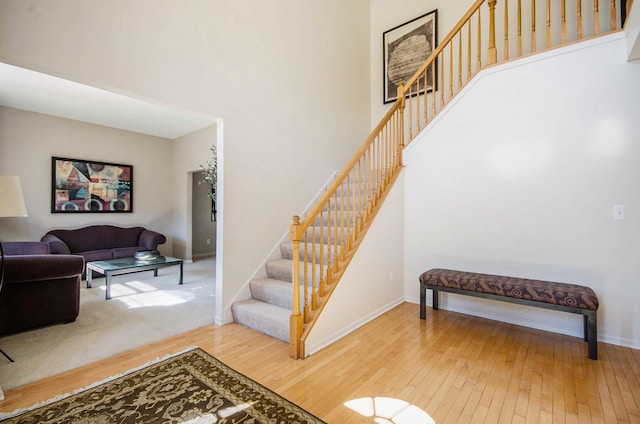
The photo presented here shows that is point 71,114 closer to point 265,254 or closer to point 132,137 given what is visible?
point 132,137

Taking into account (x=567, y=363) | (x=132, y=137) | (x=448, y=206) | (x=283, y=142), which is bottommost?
(x=567, y=363)

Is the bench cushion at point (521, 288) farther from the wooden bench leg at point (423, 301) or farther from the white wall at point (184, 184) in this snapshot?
the white wall at point (184, 184)

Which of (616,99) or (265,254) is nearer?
(616,99)

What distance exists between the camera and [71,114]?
5273 mm

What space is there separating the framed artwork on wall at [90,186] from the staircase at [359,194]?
15.1ft

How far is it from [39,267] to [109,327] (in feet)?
2.84

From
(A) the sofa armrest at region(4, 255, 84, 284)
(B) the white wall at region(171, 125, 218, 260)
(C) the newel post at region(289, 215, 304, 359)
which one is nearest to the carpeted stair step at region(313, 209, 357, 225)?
(C) the newel post at region(289, 215, 304, 359)

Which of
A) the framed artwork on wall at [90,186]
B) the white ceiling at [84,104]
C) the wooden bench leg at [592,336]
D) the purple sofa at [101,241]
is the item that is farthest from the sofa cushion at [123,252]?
the wooden bench leg at [592,336]

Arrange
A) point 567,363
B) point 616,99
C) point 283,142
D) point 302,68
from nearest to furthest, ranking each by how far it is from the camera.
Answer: point 567,363 → point 616,99 → point 283,142 → point 302,68

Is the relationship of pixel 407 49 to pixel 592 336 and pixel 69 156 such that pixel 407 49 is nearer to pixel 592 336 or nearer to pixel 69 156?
pixel 592 336

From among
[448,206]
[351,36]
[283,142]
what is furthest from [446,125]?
[351,36]

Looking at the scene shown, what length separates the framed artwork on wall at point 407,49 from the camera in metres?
4.71

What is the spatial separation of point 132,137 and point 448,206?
6.59 metres

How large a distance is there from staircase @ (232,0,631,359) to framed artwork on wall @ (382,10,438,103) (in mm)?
372
